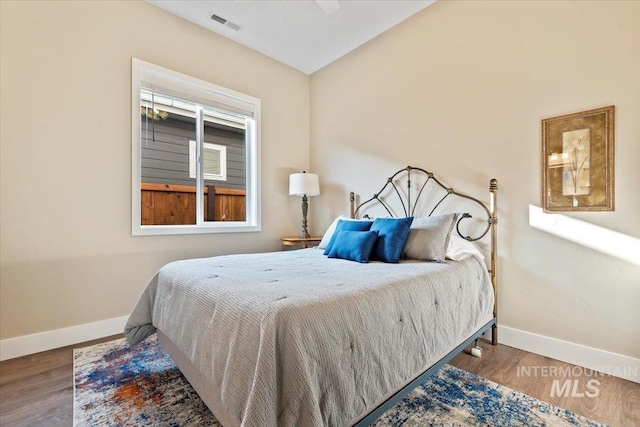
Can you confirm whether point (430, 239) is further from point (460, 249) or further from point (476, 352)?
point (476, 352)

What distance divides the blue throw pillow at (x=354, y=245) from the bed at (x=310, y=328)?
0.27 ft

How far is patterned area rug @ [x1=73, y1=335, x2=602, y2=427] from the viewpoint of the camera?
143 cm

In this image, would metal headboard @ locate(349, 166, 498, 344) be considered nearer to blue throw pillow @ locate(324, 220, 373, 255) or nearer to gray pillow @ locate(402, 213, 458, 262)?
gray pillow @ locate(402, 213, 458, 262)

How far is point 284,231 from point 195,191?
1207 mm

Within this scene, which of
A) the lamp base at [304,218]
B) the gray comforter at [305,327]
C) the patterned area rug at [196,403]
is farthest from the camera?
the lamp base at [304,218]

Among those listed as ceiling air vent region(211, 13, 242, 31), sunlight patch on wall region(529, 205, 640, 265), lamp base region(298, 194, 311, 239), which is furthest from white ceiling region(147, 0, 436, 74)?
sunlight patch on wall region(529, 205, 640, 265)

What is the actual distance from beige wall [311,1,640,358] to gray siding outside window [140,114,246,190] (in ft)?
5.36

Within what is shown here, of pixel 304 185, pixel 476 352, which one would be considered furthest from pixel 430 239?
pixel 304 185

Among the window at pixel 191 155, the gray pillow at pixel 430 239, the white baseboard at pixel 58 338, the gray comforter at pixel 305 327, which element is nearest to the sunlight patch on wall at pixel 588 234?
the gray pillow at pixel 430 239

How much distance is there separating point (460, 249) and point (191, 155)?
111 inches

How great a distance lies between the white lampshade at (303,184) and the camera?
138 inches

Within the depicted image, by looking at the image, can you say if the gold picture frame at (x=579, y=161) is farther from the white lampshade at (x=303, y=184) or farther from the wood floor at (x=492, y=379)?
the white lampshade at (x=303, y=184)

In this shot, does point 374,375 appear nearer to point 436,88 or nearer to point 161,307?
point 161,307

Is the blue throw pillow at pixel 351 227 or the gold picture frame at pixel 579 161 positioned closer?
the gold picture frame at pixel 579 161
